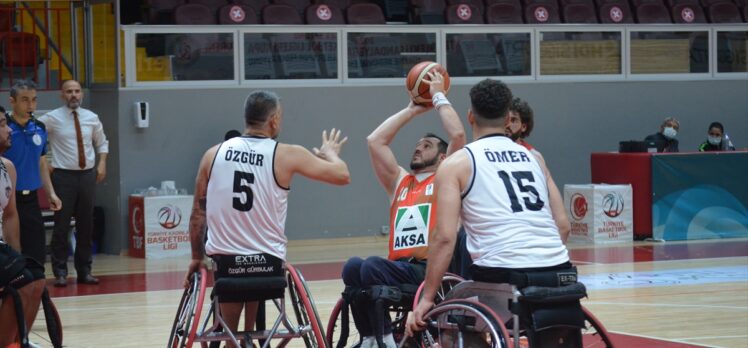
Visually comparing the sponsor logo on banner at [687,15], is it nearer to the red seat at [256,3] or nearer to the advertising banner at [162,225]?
the red seat at [256,3]

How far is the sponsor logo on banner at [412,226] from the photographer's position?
668cm

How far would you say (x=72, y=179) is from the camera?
11.6 m

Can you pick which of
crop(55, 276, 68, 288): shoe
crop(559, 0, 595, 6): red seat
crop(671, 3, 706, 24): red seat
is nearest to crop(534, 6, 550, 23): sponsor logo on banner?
crop(559, 0, 595, 6): red seat

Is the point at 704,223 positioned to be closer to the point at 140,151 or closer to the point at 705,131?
the point at 705,131

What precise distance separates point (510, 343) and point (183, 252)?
29.6 feet

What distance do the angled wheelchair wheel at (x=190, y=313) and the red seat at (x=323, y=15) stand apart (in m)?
8.89

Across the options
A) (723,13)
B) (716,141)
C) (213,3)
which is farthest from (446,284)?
(723,13)

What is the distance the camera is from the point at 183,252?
13617 millimetres

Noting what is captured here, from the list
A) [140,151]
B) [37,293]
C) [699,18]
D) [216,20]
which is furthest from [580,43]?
[37,293]

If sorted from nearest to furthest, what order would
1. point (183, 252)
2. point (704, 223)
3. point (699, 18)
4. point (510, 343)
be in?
point (510, 343)
point (183, 252)
point (704, 223)
point (699, 18)

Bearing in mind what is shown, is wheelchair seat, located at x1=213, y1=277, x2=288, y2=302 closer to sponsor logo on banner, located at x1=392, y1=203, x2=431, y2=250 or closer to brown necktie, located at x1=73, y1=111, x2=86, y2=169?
sponsor logo on banner, located at x1=392, y1=203, x2=431, y2=250

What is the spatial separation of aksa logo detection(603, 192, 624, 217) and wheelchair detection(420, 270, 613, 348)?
905cm

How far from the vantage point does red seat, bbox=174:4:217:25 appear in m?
14.3

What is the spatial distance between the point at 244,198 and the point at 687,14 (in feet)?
39.4
